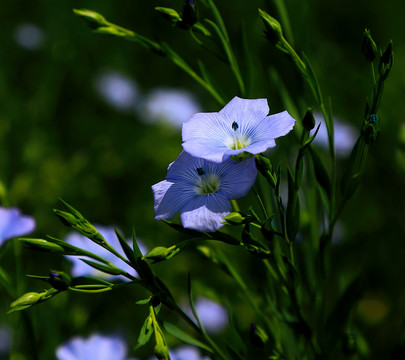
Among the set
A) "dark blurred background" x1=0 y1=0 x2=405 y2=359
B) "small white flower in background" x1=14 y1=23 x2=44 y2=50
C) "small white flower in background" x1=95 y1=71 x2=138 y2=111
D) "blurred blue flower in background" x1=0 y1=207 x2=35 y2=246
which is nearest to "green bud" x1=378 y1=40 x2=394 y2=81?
"dark blurred background" x1=0 y1=0 x2=405 y2=359

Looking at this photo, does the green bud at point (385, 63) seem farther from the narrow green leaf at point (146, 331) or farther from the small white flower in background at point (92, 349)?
the small white flower in background at point (92, 349)

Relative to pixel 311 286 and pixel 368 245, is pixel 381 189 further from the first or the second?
pixel 311 286

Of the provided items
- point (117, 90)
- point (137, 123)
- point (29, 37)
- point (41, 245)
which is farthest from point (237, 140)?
point (29, 37)

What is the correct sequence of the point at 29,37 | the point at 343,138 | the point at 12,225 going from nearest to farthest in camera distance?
1. the point at 12,225
2. the point at 343,138
3. the point at 29,37

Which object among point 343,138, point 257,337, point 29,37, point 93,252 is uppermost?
point 257,337

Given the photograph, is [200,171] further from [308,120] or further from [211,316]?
[211,316]

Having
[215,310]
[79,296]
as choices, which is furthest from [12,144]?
[215,310]

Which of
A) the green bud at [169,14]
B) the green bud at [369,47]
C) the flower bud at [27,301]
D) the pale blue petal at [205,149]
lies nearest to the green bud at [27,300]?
the flower bud at [27,301]
